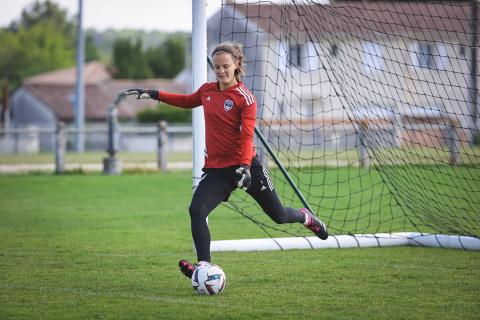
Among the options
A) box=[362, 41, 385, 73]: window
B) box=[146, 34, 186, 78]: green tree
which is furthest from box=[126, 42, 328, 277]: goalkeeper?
box=[146, 34, 186, 78]: green tree

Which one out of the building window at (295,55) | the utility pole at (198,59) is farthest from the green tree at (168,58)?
the utility pole at (198,59)

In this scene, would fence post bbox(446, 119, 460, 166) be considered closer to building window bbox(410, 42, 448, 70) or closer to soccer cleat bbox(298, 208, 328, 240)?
building window bbox(410, 42, 448, 70)

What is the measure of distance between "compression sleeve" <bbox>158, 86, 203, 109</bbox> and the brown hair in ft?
1.34

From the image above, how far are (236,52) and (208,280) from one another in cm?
188

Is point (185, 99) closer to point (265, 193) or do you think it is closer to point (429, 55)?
point (265, 193)

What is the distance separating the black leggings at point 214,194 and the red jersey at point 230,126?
0.11 m

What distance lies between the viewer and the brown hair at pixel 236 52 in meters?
7.00

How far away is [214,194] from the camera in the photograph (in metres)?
7.02

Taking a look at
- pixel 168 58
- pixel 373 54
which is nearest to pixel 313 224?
pixel 373 54

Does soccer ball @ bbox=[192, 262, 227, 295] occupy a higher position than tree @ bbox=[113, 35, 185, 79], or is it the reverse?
tree @ bbox=[113, 35, 185, 79]

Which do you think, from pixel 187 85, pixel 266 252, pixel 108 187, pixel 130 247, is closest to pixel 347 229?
pixel 266 252

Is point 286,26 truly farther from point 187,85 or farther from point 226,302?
point 187,85

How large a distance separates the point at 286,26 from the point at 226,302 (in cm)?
599

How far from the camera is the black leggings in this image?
694cm
